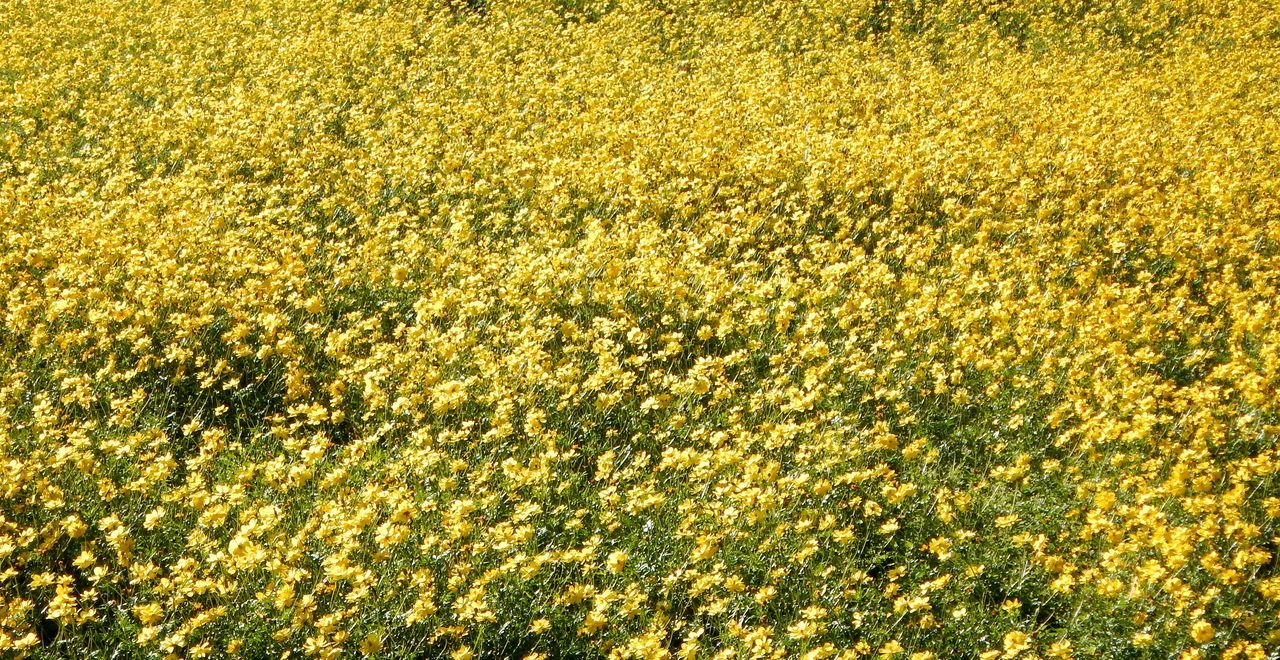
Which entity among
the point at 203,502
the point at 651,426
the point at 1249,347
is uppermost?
the point at 203,502

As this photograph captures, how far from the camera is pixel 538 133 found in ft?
31.9

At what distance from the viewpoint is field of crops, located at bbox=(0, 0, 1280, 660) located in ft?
13.7

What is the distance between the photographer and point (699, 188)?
8477 millimetres

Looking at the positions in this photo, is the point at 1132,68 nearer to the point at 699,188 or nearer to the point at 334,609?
the point at 699,188

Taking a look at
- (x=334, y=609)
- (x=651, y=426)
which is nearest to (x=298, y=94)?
(x=651, y=426)

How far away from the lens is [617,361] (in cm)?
584

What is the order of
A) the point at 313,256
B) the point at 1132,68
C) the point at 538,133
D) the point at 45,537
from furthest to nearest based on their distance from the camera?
the point at 1132,68, the point at 538,133, the point at 313,256, the point at 45,537

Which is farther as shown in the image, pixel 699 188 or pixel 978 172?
pixel 978 172

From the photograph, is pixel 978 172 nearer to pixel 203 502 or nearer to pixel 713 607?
pixel 713 607

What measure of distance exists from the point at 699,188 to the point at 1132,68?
8235mm

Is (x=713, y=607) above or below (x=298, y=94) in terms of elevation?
below

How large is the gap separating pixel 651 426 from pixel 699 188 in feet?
11.3

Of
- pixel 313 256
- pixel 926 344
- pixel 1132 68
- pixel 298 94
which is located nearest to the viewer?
pixel 926 344

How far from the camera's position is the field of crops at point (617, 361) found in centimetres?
416
